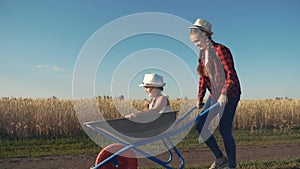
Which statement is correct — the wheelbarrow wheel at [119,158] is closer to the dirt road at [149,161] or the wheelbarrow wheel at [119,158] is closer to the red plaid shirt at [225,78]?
the red plaid shirt at [225,78]

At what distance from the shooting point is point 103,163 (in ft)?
10.2

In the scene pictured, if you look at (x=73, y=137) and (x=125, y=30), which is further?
(x=73, y=137)

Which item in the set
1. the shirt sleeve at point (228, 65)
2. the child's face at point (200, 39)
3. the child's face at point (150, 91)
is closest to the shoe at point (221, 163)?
the shirt sleeve at point (228, 65)

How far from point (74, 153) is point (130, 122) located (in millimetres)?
3336

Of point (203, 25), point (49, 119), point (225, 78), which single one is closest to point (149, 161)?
point (225, 78)

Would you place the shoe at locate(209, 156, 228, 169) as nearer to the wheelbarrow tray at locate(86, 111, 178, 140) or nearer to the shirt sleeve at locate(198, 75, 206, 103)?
the shirt sleeve at locate(198, 75, 206, 103)

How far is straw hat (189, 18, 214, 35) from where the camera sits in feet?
12.2

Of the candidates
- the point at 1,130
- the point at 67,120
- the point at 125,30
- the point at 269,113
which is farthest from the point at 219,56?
the point at 269,113

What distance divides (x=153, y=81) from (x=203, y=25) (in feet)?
2.85

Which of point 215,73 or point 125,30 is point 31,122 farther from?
point 215,73

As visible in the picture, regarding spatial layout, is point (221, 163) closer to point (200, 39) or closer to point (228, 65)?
point (228, 65)

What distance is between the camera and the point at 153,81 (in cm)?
370

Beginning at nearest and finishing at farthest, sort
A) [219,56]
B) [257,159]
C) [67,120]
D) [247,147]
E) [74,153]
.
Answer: [219,56] < [257,159] < [74,153] < [247,147] < [67,120]

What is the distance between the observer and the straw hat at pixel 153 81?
12.1ft
